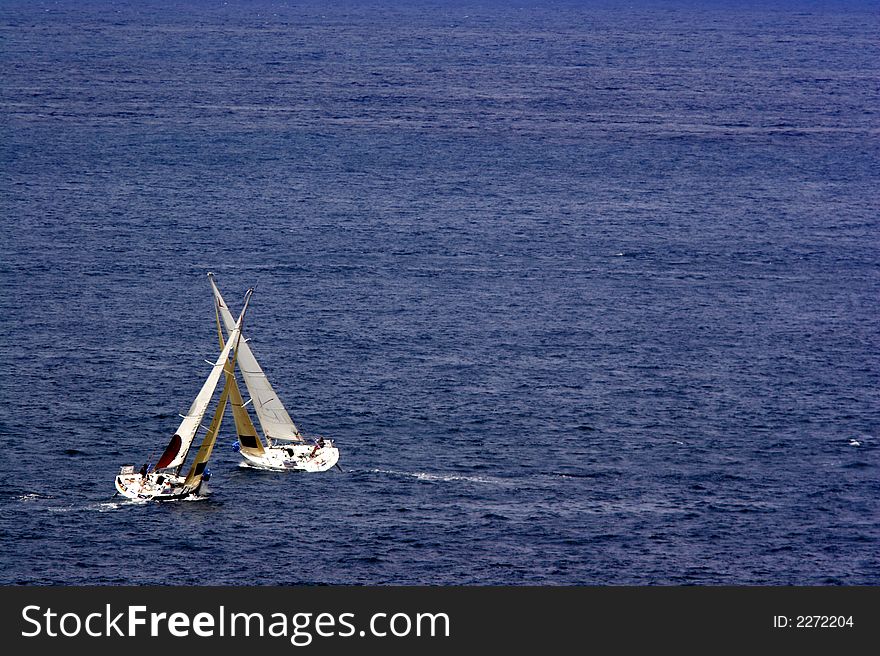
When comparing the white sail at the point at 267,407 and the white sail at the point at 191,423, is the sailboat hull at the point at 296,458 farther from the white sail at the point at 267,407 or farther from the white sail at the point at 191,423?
the white sail at the point at 191,423


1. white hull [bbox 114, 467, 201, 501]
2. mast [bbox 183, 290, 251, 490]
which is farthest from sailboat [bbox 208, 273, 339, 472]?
white hull [bbox 114, 467, 201, 501]

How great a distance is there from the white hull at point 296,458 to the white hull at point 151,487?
952 cm

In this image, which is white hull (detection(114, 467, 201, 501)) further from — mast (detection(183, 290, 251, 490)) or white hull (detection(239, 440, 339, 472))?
white hull (detection(239, 440, 339, 472))

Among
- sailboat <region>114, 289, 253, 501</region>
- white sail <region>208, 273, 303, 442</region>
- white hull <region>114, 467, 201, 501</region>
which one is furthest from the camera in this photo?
white sail <region>208, 273, 303, 442</region>

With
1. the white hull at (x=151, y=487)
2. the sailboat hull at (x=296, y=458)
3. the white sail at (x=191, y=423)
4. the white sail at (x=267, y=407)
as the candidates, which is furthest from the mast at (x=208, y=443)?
the sailboat hull at (x=296, y=458)

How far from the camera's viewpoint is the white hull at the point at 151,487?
136000 mm

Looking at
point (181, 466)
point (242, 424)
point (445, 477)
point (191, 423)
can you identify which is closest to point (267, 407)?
point (242, 424)

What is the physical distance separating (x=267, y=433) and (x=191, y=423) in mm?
10703

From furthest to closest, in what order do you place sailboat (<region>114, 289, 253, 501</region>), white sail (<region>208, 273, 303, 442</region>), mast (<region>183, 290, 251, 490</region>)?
white sail (<region>208, 273, 303, 442</region>)
mast (<region>183, 290, 251, 490</region>)
sailboat (<region>114, 289, 253, 501</region>)

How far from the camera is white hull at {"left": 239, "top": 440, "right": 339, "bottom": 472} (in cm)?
14400

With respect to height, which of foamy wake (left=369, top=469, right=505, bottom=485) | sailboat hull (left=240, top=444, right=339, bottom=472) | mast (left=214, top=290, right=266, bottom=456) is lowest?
foamy wake (left=369, top=469, right=505, bottom=485)

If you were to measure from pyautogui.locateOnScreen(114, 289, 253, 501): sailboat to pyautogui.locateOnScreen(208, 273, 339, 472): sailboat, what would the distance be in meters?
2.09

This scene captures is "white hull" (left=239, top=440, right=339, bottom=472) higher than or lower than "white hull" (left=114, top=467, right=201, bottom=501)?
higher

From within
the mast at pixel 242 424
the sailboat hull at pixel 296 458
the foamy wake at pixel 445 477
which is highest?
the mast at pixel 242 424
